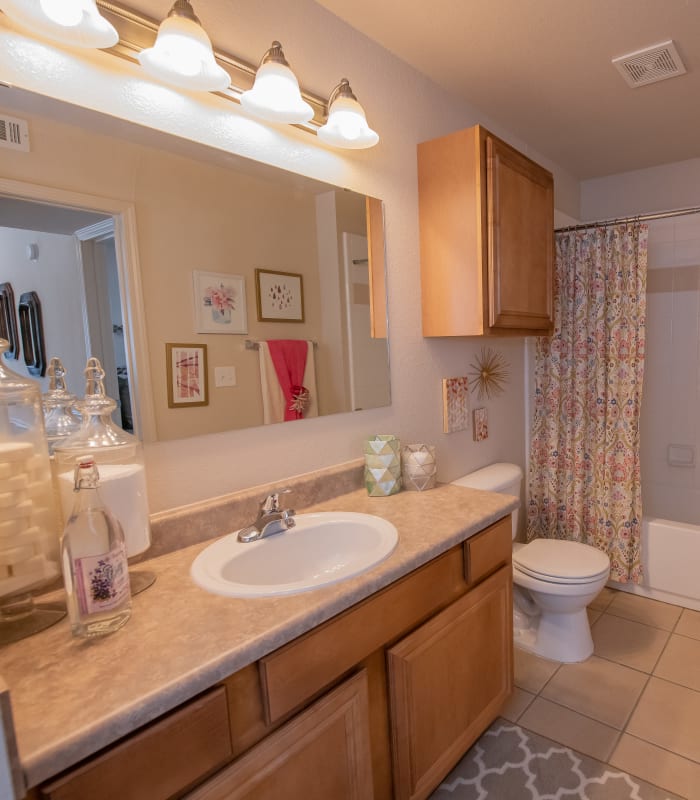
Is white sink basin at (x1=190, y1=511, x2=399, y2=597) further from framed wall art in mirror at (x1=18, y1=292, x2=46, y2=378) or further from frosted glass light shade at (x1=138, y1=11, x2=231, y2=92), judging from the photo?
frosted glass light shade at (x1=138, y1=11, x2=231, y2=92)

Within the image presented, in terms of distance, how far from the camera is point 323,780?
0.98 meters

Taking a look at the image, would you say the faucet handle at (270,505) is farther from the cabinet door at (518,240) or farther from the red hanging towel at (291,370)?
the cabinet door at (518,240)

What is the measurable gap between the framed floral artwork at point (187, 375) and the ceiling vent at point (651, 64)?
73.6 inches

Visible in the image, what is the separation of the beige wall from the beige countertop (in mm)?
306

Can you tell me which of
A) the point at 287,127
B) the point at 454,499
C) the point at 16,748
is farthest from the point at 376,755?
the point at 287,127

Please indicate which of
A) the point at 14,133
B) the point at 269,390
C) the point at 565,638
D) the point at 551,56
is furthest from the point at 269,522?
the point at 551,56

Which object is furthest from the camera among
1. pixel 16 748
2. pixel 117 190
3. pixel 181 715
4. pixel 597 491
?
pixel 597 491

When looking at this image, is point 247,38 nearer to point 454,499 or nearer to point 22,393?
point 22,393

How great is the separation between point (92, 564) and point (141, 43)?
111 cm

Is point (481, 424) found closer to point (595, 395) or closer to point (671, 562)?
point (595, 395)

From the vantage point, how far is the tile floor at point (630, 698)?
5.05 ft

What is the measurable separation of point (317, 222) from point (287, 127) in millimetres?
273

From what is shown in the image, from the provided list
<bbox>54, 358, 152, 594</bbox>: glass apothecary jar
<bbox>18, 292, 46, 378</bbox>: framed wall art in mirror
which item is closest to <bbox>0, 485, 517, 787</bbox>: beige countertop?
<bbox>54, 358, 152, 594</bbox>: glass apothecary jar

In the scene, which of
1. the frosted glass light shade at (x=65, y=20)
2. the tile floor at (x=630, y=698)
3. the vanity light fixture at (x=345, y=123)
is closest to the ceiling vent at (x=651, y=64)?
the vanity light fixture at (x=345, y=123)
